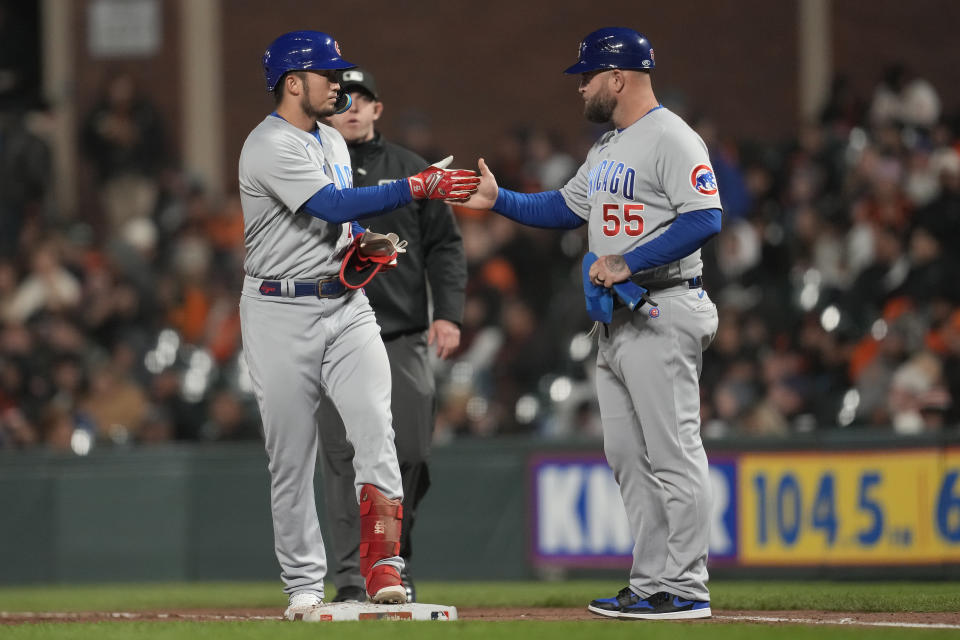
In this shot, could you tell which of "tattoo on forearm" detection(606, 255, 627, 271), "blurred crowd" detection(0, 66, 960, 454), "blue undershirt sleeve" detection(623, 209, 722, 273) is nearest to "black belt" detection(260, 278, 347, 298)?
"tattoo on forearm" detection(606, 255, 627, 271)

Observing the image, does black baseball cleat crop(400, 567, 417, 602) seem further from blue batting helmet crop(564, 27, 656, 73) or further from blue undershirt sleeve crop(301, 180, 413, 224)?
blue batting helmet crop(564, 27, 656, 73)

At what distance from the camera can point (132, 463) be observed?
11656 mm

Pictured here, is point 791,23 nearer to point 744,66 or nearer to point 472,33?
point 744,66

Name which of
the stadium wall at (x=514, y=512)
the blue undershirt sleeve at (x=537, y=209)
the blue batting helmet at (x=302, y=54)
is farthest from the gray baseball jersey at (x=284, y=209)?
the stadium wall at (x=514, y=512)

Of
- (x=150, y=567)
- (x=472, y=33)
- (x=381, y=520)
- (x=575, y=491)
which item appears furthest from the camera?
(x=472, y=33)

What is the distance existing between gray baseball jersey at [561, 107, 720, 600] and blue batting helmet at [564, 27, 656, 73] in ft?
0.78

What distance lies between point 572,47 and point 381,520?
1293 centimetres

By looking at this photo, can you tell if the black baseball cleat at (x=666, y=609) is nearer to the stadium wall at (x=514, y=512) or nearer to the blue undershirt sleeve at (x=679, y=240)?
the blue undershirt sleeve at (x=679, y=240)

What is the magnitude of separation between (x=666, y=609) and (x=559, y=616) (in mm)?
603

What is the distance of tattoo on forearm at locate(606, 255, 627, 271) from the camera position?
629 centimetres

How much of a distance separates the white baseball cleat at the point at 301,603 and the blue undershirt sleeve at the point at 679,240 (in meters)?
1.85

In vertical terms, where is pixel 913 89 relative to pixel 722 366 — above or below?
above

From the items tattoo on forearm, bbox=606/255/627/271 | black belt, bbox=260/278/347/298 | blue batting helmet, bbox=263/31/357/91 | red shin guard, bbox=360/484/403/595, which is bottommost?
red shin guard, bbox=360/484/403/595

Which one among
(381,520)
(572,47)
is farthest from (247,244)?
(572,47)
